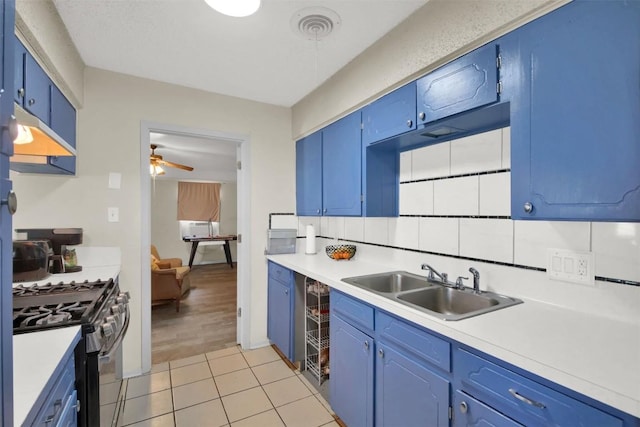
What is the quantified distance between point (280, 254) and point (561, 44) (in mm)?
2383

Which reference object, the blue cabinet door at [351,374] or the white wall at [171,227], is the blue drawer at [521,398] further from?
the white wall at [171,227]

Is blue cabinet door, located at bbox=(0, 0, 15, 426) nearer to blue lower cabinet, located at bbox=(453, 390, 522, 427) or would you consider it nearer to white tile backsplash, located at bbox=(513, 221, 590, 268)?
blue lower cabinet, located at bbox=(453, 390, 522, 427)

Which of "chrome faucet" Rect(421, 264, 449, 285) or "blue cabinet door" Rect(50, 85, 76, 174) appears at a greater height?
"blue cabinet door" Rect(50, 85, 76, 174)

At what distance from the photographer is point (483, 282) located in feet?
5.06

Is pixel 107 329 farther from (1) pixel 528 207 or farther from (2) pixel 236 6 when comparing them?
(1) pixel 528 207

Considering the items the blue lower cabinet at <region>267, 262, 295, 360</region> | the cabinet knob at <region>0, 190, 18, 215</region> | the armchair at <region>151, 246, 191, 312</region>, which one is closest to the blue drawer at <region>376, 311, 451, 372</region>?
the blue lower cabinet at <region>267, 262, 295, 360</region>

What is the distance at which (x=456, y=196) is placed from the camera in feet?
5.61

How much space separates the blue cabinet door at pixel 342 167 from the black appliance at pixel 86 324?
59.5 inches

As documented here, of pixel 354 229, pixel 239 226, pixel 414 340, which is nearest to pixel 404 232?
pixel 354 229

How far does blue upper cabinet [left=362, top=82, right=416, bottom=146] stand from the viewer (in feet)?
5.39

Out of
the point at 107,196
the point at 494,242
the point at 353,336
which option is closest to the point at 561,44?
the point at 494,242

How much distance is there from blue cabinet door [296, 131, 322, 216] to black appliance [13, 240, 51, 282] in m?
1.84

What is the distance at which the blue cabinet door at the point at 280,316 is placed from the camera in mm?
2453

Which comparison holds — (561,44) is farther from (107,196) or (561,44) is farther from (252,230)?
(107,196)
